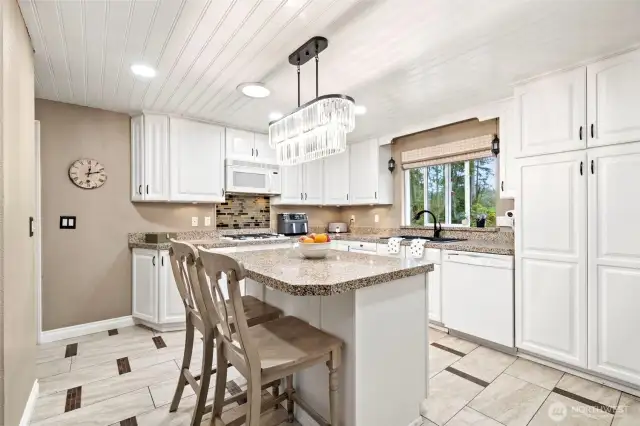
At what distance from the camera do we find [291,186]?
14.4ft

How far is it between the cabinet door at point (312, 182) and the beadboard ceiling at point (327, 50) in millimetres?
1706

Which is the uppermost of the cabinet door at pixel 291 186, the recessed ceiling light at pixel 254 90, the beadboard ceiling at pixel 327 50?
the beadboard ceiling at pixel 327 50

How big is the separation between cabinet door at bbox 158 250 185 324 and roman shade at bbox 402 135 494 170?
10.2 feet

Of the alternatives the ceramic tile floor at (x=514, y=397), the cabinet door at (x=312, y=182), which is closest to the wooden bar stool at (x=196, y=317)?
the ceramic tile floor at (x=514, y=397)

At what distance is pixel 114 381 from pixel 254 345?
171 cm

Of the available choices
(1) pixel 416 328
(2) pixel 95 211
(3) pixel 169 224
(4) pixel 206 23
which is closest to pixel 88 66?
(4) pixel 206 23

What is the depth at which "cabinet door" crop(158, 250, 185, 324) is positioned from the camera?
3131 mm

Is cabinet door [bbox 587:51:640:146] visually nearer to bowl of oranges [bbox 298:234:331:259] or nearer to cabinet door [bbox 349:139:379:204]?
bowl of oranges [bbox 298:234:331:259]

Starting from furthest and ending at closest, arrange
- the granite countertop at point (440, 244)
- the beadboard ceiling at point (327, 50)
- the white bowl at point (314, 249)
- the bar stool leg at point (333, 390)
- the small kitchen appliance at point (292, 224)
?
the small kitchen appliance at point (292, 224), the granite countertop at point (440, 244), the white bowl at point (314, 249), the beadboard ceiling at point (327, 50), the bar stool leg at point (333, 390)

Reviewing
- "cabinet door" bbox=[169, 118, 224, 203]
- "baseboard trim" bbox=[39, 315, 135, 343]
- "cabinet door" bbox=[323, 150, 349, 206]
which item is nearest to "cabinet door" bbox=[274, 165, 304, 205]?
"cabinet door" bbox=[323, 150, 349, 206]

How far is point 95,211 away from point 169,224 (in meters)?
0.72

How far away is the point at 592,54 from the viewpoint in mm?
2082

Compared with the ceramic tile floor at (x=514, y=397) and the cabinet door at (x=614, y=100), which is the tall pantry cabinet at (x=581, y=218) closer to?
the cabinet door at (x=614, y=100)

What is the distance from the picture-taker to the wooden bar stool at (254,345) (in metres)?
1.15
